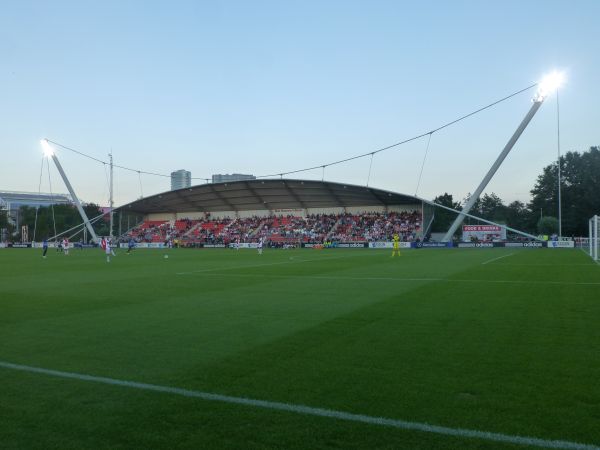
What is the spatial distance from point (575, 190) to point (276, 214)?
181 feet

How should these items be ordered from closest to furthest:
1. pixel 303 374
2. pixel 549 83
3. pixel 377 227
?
pixel 303 374 < pixel 549 83 < pixel 377 227

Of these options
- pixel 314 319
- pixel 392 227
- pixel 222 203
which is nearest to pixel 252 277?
pixel 314 319

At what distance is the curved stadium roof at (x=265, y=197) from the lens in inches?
2488

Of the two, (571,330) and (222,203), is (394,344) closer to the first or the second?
(571,330)

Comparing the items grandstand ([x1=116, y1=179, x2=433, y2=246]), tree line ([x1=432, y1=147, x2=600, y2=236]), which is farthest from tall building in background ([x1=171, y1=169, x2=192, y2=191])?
tree line ([x1=432, y1=147, x2=600, y2=236])

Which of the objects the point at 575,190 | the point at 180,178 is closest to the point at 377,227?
the point at 180,178

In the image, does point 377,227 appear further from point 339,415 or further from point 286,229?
point 339,415

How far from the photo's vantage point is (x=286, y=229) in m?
71.9

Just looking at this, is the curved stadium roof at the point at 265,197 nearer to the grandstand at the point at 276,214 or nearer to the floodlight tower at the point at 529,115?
the grandstand at the point at 276,214

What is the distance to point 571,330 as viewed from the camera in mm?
7617

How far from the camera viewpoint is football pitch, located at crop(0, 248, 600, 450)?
151 inches

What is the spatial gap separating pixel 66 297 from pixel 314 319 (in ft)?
24.9

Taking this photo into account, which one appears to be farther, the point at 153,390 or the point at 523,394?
the point at 153,390

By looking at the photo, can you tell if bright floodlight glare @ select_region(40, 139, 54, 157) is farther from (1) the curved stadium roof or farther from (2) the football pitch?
(2) the football pitch
